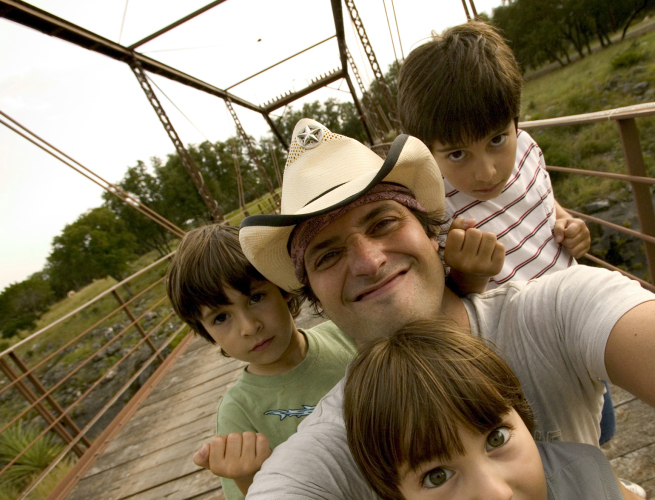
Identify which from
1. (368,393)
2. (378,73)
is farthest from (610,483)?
(378,73)

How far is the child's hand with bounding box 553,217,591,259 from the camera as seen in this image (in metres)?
1.39

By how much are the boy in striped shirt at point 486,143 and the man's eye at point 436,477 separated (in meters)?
0.80

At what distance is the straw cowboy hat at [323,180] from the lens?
1006mm

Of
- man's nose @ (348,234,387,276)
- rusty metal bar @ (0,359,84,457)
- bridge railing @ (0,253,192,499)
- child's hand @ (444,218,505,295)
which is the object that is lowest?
bridge railing @ (0,253,192,499)

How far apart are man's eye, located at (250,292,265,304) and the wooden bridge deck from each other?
4.65 ft

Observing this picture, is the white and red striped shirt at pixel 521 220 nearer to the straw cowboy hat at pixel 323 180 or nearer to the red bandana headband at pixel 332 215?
the straw cowboy hat at pixel 323 180

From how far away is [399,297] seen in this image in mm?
993

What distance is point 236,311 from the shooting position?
1.43 metres

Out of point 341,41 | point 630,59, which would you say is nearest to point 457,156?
point 341,41

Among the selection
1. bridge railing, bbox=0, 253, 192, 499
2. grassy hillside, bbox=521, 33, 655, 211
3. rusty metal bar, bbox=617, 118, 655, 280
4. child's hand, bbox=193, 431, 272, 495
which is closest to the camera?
child's hand, bbox=193, 431, 272, 495

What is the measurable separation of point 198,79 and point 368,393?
9127 mm

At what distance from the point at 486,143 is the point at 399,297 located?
2.21ft

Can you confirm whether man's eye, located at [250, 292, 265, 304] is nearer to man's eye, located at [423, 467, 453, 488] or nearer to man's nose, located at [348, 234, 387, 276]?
man's nose, located at [348, 234, 387, 276]

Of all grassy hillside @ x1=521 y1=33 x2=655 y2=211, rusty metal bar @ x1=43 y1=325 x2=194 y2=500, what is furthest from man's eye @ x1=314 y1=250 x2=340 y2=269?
grassy hillside @ x1=521 y1=33 x2=655 y2=211
